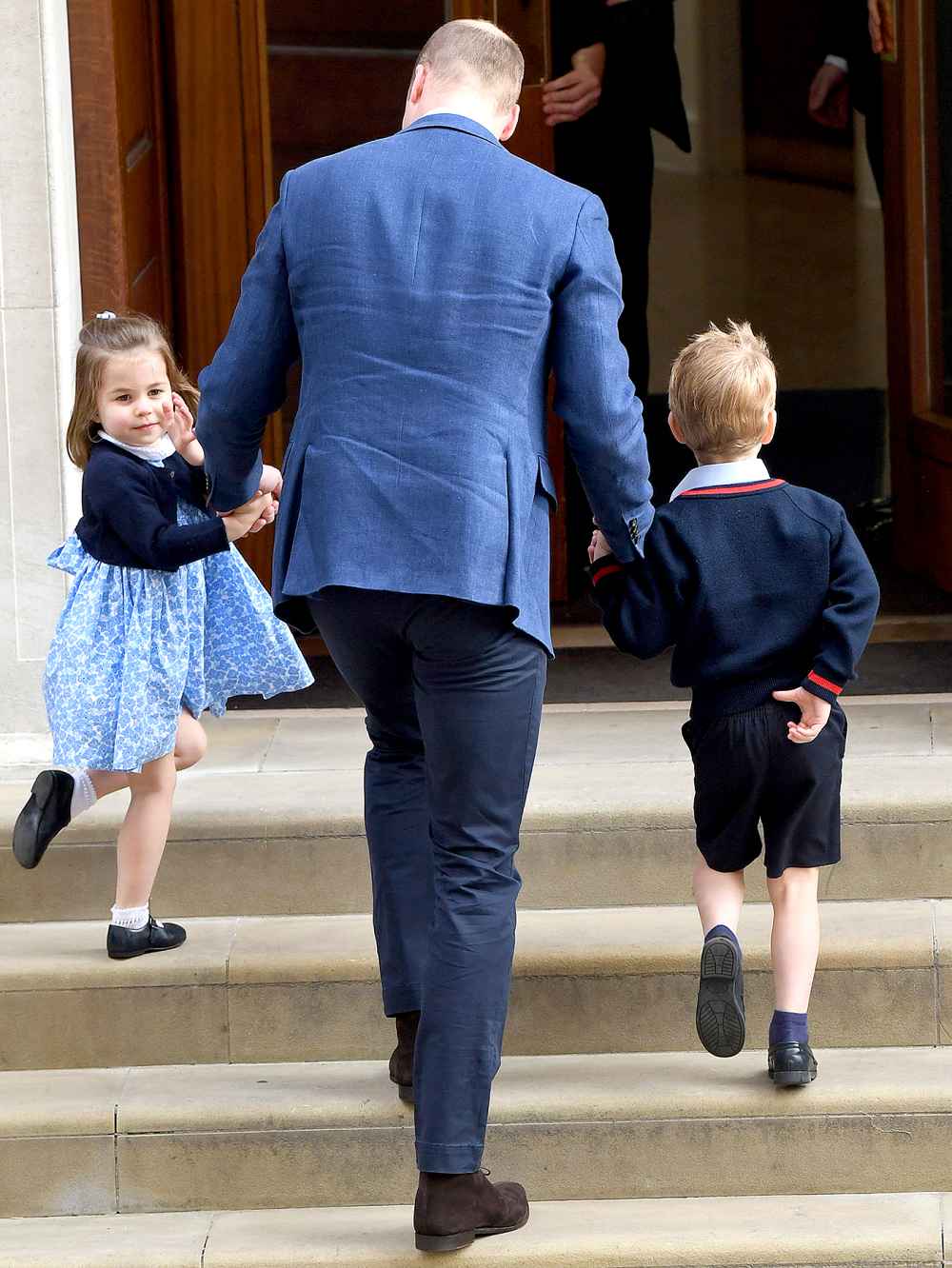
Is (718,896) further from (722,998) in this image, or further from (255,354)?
(255,354)

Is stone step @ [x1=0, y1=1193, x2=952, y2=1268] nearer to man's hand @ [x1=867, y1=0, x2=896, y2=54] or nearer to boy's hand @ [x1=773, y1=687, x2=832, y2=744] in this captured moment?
boy's hand @ [x1=773, y1=687, x2=832, y2=744]

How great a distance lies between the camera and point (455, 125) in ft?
8.86

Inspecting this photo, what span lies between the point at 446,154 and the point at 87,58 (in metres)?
1.89

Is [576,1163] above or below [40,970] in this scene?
below

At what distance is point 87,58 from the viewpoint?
422 cm

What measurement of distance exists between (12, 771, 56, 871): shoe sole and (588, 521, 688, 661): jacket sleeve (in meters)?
1.14

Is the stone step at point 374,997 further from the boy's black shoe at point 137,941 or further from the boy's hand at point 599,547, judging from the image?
the boy's hand at point 599,547

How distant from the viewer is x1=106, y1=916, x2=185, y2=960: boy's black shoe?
3502 mm

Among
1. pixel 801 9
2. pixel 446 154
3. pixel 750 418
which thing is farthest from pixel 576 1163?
pixel 801 9

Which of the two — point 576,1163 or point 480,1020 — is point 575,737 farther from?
point 480,1020

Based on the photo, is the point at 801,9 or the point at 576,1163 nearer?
the point at 576,1163

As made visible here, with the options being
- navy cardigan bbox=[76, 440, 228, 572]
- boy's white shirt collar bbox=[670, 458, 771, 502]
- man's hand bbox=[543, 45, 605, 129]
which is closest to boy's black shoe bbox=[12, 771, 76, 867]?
navy cardigan bbox=[76, 440, 228, 572]

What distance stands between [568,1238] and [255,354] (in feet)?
4.88

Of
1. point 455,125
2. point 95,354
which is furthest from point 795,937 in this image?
point 95,354
